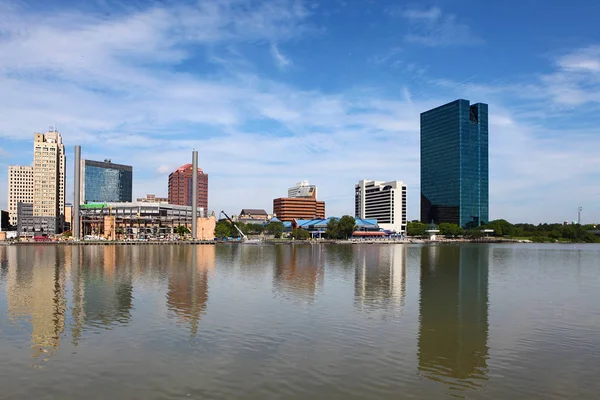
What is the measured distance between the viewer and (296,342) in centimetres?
2684

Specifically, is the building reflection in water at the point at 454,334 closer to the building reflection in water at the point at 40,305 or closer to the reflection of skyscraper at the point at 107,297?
the building reflection in water at the point at 40,305

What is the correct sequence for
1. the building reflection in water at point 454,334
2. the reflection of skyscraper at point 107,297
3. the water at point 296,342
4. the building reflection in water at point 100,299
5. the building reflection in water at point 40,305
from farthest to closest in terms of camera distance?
the reflection of skyscraper at point 107,297, the building reflection in water at point 100,299, the building reflection in water at point 40,305, the building reflection in water at point 454,334, the water at point 296,342

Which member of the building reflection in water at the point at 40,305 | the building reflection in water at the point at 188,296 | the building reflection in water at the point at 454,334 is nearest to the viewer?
the building reflection in water at the point at 454,334

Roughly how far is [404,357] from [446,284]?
3323cm

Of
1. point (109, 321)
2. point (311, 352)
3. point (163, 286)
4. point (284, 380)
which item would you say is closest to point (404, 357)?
point (311, 352)

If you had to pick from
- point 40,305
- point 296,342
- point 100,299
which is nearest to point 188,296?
point 100,299

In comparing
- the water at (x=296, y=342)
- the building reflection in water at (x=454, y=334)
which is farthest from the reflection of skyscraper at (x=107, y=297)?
the building reflection in water at (x=454, y=334)

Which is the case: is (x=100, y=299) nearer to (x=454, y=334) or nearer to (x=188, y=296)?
(x=188, y=296)

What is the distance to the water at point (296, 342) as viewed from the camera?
19938 mm

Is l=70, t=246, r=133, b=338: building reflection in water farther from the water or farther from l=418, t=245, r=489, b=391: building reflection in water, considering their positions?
l=418, t=245, r=489, b=391: building reflection in water

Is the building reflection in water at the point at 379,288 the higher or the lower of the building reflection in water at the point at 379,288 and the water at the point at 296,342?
the lower

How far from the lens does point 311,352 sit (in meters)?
24.8

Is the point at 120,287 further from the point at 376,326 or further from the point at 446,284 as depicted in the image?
the point at 446,284

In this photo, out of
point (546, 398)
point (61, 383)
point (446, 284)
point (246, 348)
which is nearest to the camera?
point (546, 398)
